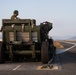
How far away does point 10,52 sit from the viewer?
17.4m

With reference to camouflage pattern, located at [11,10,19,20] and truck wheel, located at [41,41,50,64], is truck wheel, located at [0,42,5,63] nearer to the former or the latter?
camouflage pattern, located at [11,10,19,20]

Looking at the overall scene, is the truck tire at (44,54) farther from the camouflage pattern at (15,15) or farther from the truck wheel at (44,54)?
the camouflage pattern at (15,15)

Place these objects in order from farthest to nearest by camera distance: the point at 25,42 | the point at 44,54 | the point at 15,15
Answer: the point at 15,15 → the point at 25,42 → the point at 44,54

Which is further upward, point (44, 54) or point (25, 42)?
point (25, 42)

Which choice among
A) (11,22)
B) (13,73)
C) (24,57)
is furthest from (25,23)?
(13,73)

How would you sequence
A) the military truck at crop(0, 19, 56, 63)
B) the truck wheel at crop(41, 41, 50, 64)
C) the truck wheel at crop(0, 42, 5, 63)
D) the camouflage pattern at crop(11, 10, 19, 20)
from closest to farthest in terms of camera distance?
the truck wheel at crop(41, 41, 50, 64)
the military truck at crop(0, 19, 56, 63)
the truck wheel at crop(0, 42, 5, 63)
the camouflage pattern at crop(11, 10, 19, 20)

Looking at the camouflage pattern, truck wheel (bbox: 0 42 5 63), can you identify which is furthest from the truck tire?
the camouflage pattern

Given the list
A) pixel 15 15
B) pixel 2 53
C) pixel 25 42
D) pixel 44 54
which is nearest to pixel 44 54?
pixel 44 54

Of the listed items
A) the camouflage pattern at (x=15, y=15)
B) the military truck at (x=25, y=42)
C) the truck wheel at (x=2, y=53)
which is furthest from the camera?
the camouflage pattern at (x=15, y=15)

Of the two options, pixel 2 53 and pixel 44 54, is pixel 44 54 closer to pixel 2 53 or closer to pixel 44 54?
pixel 44 54

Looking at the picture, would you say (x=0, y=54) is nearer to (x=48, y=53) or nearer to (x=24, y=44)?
(x=24, y=44)

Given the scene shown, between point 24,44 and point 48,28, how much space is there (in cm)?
195

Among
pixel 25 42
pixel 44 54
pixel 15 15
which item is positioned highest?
pixel 15 15

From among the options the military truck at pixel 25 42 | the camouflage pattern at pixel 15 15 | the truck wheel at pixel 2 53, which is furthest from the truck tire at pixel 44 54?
the camouflage pattern at pixel 15 15
